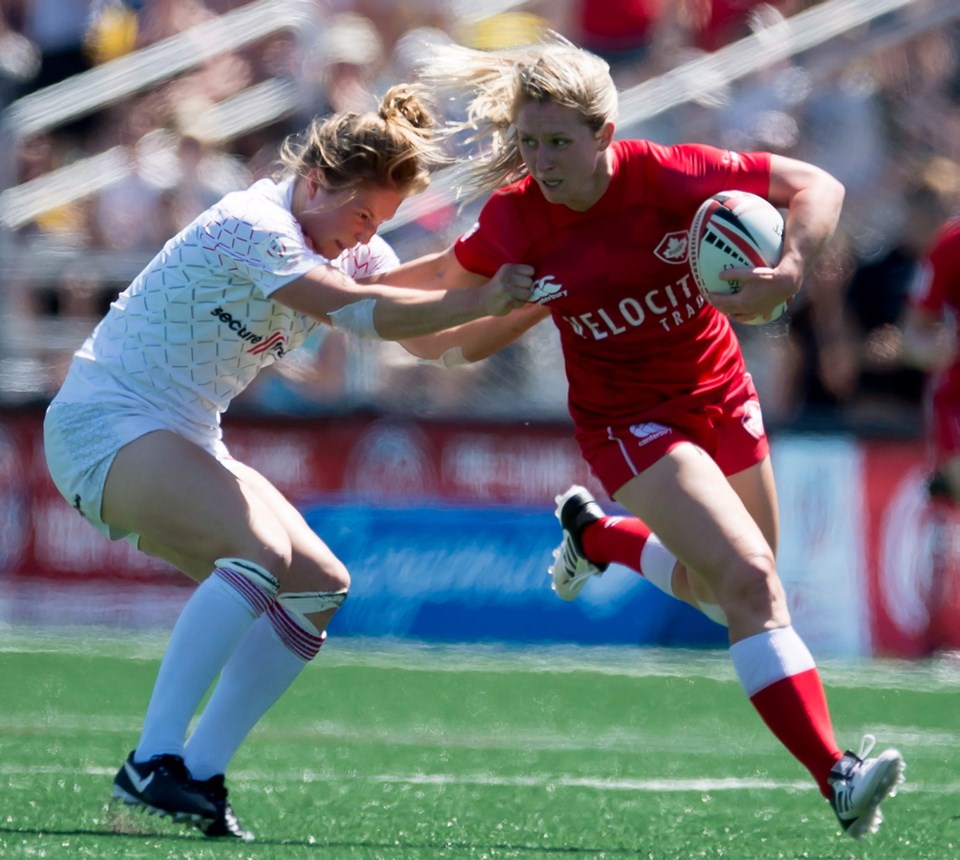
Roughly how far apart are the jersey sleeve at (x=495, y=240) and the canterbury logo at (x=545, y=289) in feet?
0.35

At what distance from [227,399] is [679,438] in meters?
1.24

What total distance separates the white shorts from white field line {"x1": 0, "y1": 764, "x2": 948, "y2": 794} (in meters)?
1.11

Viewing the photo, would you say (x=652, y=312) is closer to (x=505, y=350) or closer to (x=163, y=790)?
(x=163, y=790)

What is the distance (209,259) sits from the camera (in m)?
4.55

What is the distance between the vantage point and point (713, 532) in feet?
14.4

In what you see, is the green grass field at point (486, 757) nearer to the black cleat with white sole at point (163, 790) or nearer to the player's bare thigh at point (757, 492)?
the black cleat with white sole at point (163, 790)

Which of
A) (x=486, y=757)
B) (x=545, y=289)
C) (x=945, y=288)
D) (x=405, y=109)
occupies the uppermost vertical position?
(x=405, y=109)

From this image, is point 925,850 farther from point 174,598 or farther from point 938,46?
point 938,46

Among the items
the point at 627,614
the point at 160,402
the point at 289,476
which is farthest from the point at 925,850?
the point at 289,476

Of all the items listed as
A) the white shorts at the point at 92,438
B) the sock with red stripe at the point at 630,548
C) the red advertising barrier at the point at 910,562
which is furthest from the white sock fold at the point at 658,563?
the red advertising barrier at the point at 910,562

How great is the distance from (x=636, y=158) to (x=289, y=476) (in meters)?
5.26

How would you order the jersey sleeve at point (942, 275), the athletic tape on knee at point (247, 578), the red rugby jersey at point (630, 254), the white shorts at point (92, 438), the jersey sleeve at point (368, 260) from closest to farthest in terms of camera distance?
1. the athletic tape on knee at point (247, 578)
2. the white shorts at point (92, 438)
3. the red rugby jersey at point (630, 254)
4. the jersey sleeve at point (368, 260)
5. the jersey sleeve at point (942, 275)

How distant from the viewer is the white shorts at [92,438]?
4.52 metres

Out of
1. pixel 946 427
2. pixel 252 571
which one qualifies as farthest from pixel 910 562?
pixel 252 571
